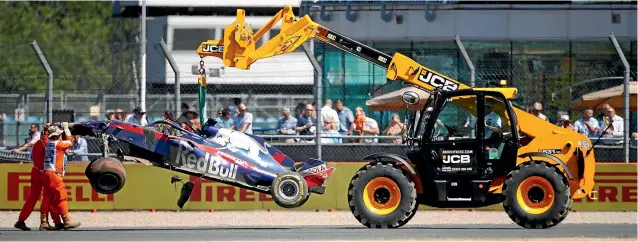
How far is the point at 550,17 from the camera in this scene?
28.9m

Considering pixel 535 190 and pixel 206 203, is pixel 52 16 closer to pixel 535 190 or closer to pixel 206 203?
pixel 206 203

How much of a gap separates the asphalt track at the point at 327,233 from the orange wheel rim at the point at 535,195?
0.29 meters

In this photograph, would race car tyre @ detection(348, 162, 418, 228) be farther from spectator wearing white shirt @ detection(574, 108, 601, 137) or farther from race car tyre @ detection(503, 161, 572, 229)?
spectator wearing white shirt @ detection(574, 108, 601, 137)

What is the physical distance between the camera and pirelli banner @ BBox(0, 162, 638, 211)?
864 inches

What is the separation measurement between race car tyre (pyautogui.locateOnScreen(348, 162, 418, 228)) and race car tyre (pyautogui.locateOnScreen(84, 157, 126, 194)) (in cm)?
287

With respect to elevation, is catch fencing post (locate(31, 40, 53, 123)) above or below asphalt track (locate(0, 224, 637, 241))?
above

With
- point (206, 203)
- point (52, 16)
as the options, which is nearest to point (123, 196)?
point (206, 203)

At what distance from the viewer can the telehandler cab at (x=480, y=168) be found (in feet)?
57.7

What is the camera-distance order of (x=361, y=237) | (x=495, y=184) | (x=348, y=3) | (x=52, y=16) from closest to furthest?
1. (x=361, y=237)
2. (x=495, y=184)
3. (x=348, y=3)
4. (x=52, y=16)

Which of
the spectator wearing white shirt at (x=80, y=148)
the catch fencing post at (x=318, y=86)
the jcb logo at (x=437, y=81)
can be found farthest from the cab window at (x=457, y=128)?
the spectator wearing white shirt at (x=80, y=148)

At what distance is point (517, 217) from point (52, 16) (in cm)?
3007

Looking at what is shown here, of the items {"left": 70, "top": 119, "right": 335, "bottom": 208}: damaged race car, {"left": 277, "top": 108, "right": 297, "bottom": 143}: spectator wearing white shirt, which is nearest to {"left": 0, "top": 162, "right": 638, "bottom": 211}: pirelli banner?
{"left": 277, "top": 108, "right": 297, "bottom": 143}: spectator wearing white shirt

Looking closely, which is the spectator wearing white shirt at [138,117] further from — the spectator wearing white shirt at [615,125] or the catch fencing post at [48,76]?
the spectator wearing white shirt at [615,125]

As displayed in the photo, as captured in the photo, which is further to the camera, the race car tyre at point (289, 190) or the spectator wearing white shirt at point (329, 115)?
the spectator wearing white shirt at point (329, 115)
